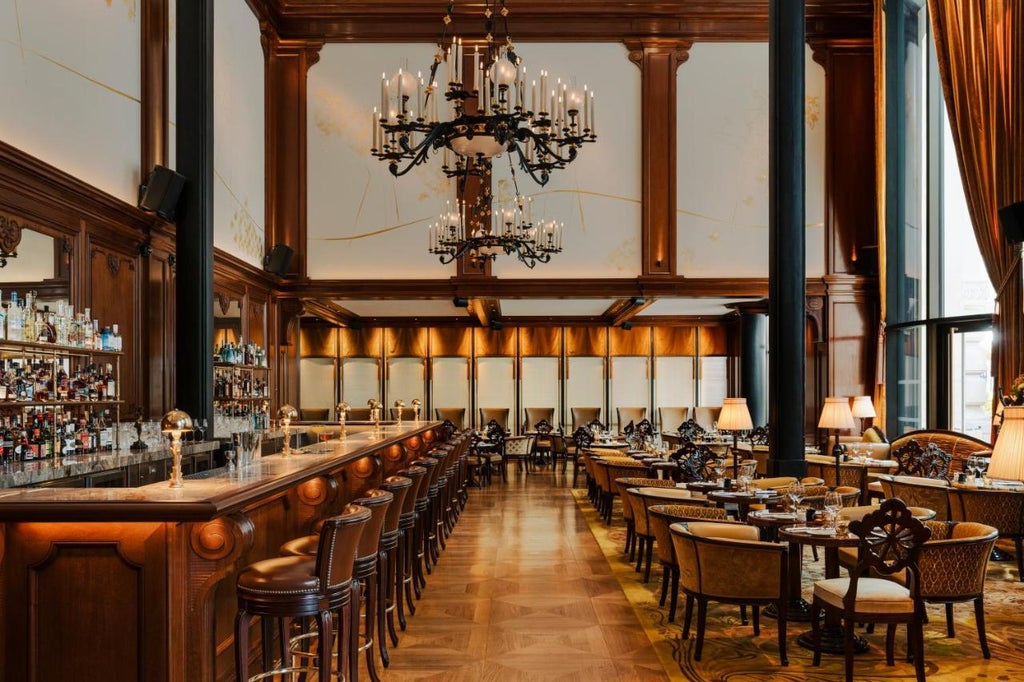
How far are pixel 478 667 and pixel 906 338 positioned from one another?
390 inches

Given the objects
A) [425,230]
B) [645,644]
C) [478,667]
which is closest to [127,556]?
[478,667]

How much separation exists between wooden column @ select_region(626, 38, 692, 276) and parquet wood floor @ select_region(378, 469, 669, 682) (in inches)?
212

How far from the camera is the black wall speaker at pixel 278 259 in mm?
12984

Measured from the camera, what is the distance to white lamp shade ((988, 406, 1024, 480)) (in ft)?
13.8

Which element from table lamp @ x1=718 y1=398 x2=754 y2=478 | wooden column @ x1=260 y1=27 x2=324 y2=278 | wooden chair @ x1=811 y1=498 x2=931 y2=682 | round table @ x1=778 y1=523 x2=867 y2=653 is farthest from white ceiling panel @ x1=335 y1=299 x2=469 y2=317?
wooden chair @ x1=811 y1=498 x2=931 y2=682

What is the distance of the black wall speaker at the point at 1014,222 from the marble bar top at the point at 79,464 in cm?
790

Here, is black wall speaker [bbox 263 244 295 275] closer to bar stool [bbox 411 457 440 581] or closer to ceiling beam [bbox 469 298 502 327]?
ceiling beam [bbox 469 298 502 327]

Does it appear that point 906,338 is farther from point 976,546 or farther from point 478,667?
point 478,667

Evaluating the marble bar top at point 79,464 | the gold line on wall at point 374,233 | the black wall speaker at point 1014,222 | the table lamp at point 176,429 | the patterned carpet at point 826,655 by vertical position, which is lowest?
the patterned carpet at point 826,655

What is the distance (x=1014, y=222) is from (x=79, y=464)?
872cm

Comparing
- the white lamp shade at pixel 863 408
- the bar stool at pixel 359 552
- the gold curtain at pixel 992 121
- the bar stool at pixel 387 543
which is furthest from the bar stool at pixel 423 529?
the gold curtain at pixel 992 121

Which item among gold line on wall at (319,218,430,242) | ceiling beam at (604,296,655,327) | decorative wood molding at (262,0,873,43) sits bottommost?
ceiling beam at (604,296,655,327)

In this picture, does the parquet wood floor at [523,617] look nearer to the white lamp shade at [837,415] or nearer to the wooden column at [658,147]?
the white lamp shade at [837,415]

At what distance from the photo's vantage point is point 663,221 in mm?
13883
